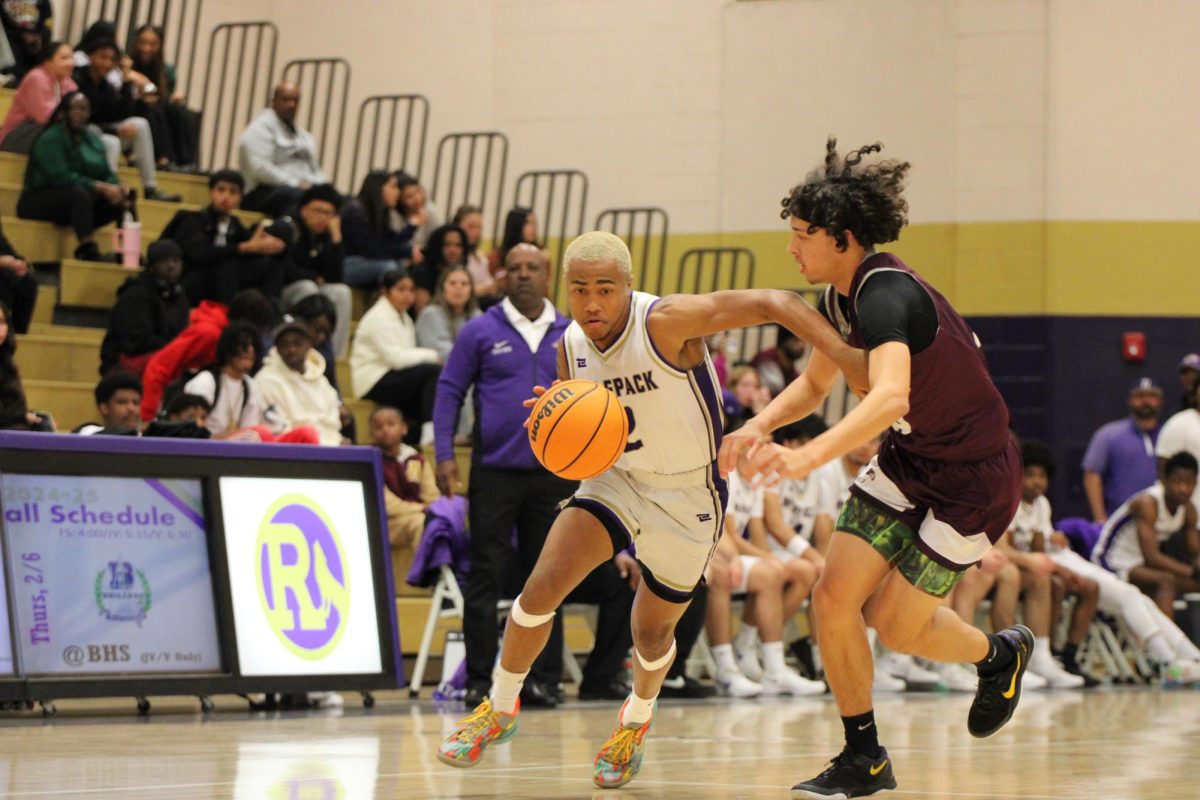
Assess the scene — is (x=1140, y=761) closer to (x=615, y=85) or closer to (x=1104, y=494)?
(x=1104, y=494)

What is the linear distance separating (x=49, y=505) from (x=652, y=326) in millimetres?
3682

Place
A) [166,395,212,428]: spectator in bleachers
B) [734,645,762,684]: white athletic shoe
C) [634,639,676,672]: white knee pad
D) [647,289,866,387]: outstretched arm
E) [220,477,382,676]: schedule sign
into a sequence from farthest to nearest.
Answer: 1. [734,645,762,684]: white athletic shoe
2. [166,395,212,428]: spectator in bleachers
3. [220,477,382,676]: schedule sign
4. [634,639,676,672]: white knee pad
5. [647,289,866,387]: outstretched arm

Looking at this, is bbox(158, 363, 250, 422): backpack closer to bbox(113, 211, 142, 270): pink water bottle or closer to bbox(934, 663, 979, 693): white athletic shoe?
bbox(113, 211, 142, 270): pink water bottle

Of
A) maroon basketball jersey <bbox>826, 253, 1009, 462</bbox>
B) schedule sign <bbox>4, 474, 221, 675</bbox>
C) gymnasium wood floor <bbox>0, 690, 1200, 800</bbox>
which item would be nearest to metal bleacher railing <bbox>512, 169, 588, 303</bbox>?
gymnasium wood floor <bbox>0, 690, 1200, 800</bbox>

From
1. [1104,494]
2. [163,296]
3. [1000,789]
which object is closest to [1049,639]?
[1104,494]

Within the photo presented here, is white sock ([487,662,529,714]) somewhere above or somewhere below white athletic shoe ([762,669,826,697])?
above

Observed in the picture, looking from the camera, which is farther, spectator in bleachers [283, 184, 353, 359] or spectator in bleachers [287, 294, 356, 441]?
spectator in bleachers [283, 184, 353, 359]

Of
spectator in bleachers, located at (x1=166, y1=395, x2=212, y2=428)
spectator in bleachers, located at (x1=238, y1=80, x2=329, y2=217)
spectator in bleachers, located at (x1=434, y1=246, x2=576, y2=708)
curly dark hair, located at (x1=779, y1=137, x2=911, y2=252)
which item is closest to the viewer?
curly dark hair, located at (x1=779, y1=137, x2=911, y2=252)

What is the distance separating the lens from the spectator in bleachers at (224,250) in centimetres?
1223

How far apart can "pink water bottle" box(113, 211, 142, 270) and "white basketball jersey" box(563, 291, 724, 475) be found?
24.8ft

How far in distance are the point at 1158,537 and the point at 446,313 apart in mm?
5821

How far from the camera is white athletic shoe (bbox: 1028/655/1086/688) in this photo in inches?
497

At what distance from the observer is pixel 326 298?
12.3 meters

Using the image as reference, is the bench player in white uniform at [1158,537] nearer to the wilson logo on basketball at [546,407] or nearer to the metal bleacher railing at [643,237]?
the metal bleacher railing at [643,237]
